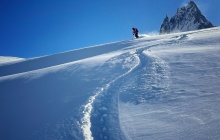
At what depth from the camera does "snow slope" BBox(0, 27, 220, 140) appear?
3820 millimetres

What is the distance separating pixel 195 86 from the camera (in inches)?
196

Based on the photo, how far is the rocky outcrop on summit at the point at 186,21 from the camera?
4147 inches

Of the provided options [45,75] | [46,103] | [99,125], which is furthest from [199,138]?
[45,75]

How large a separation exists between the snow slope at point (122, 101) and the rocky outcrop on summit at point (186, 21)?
108 metres

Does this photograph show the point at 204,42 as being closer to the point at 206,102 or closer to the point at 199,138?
the point at 206,102

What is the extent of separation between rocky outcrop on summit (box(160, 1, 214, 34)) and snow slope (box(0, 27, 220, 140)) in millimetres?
108093

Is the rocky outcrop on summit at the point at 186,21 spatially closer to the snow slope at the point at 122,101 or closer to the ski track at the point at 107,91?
the ski track at the point at 107,91

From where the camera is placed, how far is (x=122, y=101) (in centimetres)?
509

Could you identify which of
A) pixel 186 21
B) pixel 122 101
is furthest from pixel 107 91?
pixel 186 21

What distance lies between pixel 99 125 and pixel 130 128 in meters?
0.75

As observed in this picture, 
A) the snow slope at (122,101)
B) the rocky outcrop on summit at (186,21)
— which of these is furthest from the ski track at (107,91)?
the rocky outcrop on summit at (186,21)

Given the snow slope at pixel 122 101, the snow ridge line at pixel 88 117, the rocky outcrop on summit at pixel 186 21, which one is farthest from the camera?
the rocky outcrop on summit at pixel 186 21

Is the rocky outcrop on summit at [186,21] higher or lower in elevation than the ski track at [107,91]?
higher

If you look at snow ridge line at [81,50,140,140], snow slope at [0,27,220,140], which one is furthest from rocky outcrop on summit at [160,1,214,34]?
snow ridge line at [81,50,140,140]
